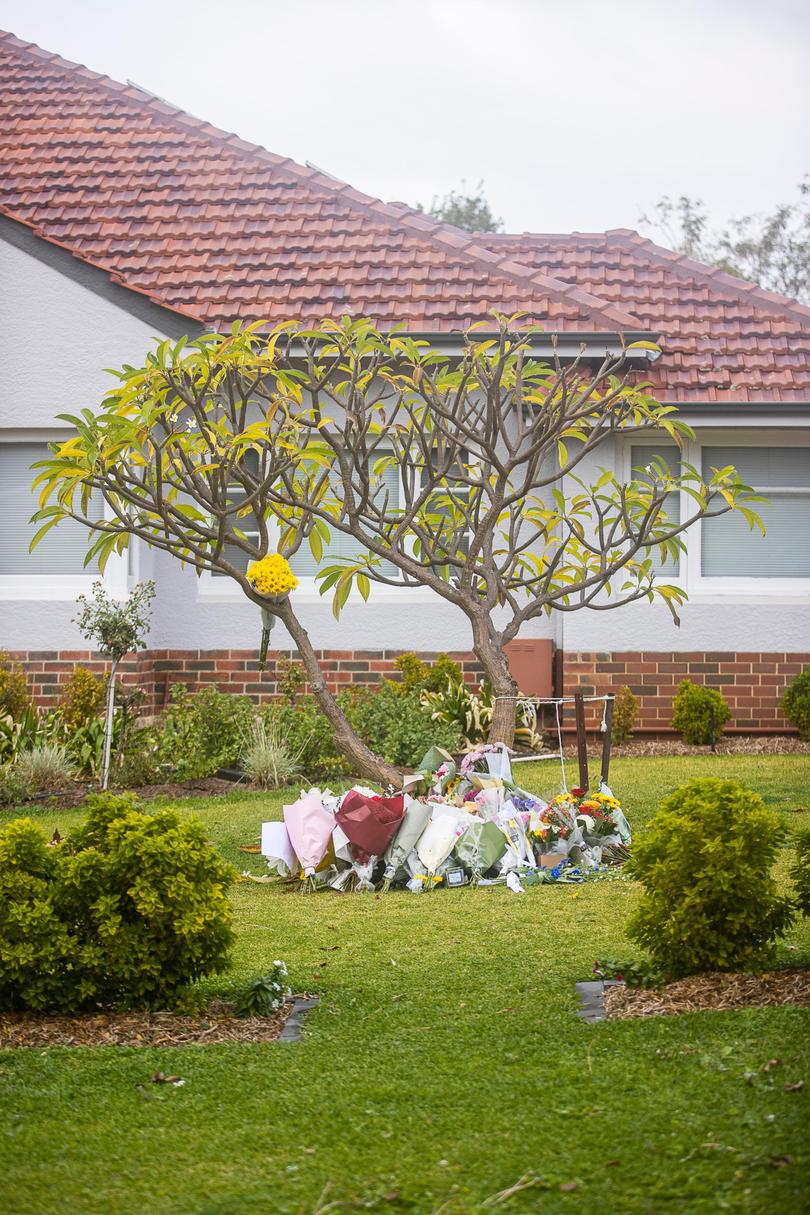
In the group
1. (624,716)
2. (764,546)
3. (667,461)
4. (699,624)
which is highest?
(667,461)

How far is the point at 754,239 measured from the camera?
36719mm

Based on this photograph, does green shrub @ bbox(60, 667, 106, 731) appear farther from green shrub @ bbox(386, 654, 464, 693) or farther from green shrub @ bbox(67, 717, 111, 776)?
green shrub @ bbox(386, 654, 464, 693)

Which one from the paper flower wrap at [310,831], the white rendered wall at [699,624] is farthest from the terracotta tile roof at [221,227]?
the paper flower wrap at [310,831]

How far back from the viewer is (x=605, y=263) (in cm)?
1568

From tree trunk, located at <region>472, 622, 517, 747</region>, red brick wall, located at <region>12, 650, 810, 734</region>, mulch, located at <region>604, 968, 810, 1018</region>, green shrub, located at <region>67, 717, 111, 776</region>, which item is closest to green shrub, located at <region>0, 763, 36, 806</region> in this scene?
green shrub, located at <region>67, 717, 111, 776</region>

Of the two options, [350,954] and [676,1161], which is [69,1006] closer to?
[350,954]

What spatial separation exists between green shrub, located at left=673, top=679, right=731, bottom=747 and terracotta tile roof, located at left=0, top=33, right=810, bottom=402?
2.85m

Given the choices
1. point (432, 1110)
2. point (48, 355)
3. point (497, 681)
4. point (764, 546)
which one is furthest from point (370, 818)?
point (48, 355)

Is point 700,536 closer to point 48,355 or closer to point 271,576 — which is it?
point 271,576

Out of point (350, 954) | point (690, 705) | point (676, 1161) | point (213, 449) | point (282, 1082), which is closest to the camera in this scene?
point (676, 1161)

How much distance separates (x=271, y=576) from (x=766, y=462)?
7.34 metres

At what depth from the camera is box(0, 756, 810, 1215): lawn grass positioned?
311cm

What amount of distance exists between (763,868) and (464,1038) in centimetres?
124

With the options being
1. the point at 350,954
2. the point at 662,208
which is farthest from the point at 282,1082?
the point at 662,208
